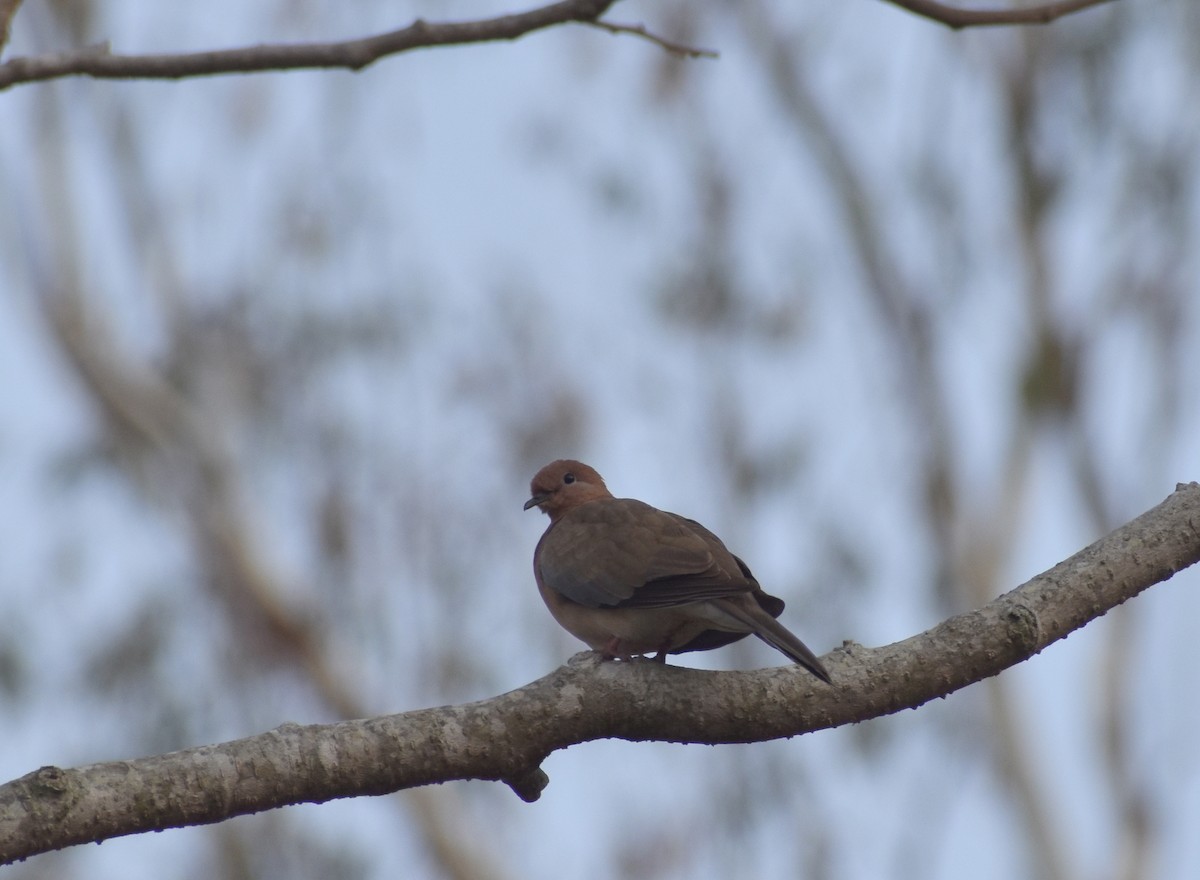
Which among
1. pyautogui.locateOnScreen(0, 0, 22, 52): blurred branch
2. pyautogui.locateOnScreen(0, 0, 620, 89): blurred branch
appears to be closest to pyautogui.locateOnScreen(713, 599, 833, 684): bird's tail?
pyautogui.locateOnScreen(0, 0, 620, 89): blurred branch

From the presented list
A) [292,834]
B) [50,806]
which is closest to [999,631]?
[50,806]

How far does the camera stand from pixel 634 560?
177 inches

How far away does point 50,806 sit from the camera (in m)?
2.78

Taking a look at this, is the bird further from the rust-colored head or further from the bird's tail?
the rust-colored head

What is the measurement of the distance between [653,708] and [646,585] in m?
0.91

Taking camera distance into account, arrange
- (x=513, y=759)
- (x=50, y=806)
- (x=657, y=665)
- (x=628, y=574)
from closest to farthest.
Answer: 1. (x=50, y=806)
2. (x=513, y=759)
3. (x=657, y=665)
4. (x=628, y=574)

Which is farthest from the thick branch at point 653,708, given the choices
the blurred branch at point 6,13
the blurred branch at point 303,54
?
the blurred branch at point 6,13

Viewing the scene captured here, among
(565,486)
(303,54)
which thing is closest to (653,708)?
(303,54)

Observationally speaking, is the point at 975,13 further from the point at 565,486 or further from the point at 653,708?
the point at 565,486

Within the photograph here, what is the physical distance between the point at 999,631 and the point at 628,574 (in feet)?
4.43

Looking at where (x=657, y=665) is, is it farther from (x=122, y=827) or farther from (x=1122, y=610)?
(x=1122, y=610)

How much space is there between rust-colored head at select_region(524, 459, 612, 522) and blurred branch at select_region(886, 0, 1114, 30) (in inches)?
95.0

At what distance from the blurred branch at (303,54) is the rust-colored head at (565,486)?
222 centimetres

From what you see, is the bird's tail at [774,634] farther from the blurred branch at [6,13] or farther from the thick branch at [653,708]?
the blurred branch at [6,13]
